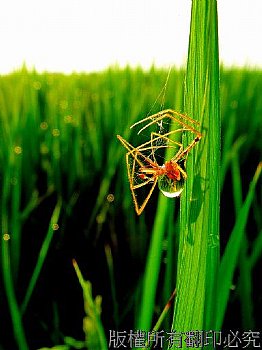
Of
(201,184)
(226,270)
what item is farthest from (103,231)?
(201,184)

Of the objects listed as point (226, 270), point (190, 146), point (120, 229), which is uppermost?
point (190, 146)

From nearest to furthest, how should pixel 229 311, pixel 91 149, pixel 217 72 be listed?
1. pixel 217 72
2. pixel 229 311
3. pixel 91 149

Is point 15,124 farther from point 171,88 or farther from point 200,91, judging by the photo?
point 171,88

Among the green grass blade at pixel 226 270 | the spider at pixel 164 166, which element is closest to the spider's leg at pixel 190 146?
the spider at pixel 164 166

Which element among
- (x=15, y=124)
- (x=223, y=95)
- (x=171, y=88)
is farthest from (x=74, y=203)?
(x=171, y=88)

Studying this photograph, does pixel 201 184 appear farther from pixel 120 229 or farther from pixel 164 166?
pixel 120 229

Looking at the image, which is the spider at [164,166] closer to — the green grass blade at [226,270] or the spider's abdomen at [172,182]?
the spider's abdomen at [172,182]

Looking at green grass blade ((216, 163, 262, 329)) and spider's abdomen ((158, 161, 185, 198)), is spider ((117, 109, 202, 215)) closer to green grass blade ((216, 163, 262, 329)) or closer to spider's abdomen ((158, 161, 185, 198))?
spider's abdomen ((158, 161, 185, 198))
